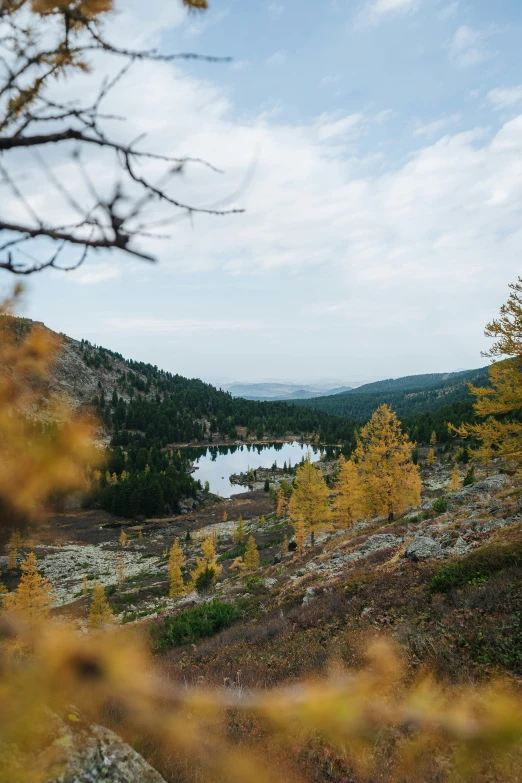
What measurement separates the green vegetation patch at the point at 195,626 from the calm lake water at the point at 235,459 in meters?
93.9

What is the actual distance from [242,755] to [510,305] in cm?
1518

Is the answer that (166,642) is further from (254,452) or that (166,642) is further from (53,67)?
(254,452)

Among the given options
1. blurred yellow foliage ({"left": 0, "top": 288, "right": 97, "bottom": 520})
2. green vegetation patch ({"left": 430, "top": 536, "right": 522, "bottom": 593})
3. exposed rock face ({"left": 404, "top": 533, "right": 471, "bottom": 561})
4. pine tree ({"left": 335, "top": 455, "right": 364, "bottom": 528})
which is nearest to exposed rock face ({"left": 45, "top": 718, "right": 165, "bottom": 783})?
blurred yellow foliage ({"left": 0, "top": 288, "right": 97, "bottom": 520})

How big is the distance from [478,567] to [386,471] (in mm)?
16232

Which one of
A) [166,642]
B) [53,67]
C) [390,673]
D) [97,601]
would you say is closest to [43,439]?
[53,67]

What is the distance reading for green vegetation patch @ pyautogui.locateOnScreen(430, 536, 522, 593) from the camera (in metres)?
9.52

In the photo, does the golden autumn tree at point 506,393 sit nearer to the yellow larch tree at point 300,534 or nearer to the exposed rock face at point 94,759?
the exposed rock face at point 94,759

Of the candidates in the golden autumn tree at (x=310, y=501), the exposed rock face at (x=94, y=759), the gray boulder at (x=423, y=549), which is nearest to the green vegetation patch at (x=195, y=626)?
the gray boulder at (x=423, y=549)

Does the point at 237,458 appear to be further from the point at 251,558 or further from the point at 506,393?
the point at 506,393

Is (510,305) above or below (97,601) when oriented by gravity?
above

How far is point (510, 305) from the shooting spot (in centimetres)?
1368

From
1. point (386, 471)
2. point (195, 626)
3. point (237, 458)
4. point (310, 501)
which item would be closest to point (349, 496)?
point (310, 501)

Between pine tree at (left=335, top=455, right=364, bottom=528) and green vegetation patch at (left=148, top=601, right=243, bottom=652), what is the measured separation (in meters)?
14.6

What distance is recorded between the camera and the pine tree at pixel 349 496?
28.4 m
